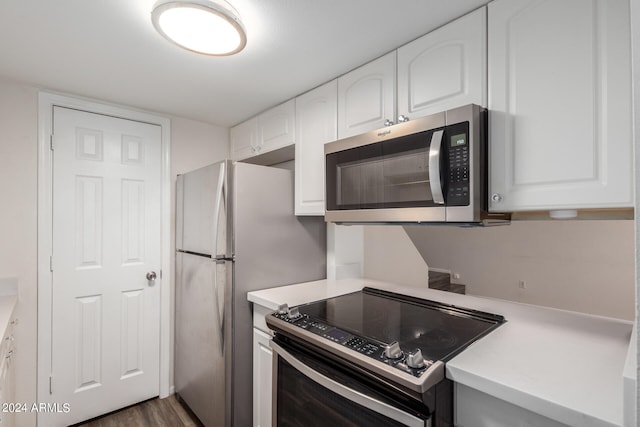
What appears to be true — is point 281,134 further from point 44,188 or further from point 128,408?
point 128,408

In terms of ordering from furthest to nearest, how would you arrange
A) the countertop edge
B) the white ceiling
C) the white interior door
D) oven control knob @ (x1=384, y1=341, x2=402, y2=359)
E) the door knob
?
the door knob → the white interior door → the white ceiling → oven control knob @ (x1=384, y1=341, x2=402, y2=359) → the countertop edge

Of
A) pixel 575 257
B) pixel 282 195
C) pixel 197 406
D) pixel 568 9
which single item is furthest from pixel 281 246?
pixel 575 257

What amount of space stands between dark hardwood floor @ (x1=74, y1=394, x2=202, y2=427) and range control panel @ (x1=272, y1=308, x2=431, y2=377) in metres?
1.35

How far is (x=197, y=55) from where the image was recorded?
151cm

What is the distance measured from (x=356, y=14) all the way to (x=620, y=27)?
838mm

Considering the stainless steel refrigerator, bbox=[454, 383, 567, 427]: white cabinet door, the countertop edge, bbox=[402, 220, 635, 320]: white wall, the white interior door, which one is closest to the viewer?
the countertop edge

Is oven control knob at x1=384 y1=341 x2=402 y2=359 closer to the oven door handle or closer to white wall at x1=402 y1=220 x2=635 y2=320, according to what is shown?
the oven door handle

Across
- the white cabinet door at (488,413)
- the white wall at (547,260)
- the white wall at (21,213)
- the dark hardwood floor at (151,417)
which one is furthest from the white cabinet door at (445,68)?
the dark hardwood floor at (151,417)

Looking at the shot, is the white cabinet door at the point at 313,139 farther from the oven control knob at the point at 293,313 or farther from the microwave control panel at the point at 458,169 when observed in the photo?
the microwave control panel at the point at 458,169

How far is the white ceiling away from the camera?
1.18 metres

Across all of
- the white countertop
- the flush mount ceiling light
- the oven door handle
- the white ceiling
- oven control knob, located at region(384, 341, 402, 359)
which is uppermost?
the white ceiling

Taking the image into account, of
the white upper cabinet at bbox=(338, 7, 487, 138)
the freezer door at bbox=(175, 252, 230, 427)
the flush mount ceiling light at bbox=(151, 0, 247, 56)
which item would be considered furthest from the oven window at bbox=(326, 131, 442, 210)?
the freezer door at bbox=(175, 252, 230, 427)

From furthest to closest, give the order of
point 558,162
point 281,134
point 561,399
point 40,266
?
point 281,134 → point 40,266 → point 558,162 → point 561,399

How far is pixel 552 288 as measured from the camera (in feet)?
12.6
